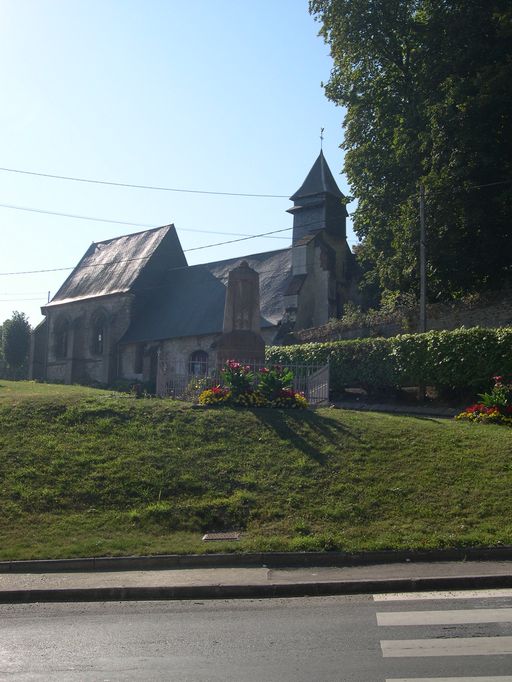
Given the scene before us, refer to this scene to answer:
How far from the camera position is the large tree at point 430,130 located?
89.4 ft

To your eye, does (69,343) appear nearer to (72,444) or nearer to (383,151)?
(383,151)

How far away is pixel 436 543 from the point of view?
35.3ft

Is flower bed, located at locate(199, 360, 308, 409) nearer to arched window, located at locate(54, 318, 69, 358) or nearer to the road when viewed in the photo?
the road

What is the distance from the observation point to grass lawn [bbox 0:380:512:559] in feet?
37.7

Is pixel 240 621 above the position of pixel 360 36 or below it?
below

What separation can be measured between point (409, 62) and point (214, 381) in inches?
680

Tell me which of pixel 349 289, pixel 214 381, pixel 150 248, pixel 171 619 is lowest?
pixel 171 619

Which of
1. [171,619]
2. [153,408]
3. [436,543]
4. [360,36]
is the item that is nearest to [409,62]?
[360,36]

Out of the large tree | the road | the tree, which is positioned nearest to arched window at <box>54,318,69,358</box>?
the tree

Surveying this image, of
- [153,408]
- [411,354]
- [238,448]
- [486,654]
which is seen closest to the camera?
[486,654]

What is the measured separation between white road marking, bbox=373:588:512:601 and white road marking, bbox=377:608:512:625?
28.3 inches

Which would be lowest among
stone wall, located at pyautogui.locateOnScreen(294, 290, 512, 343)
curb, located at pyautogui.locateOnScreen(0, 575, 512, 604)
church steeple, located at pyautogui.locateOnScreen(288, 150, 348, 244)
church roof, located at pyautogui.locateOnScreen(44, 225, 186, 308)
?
curb, located at pyautogui.locateOnScreen(0, 575, 512, 604)

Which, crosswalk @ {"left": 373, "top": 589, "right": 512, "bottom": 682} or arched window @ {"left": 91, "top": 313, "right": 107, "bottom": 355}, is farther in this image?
arched window @ {"left": 91, "top": 313, "right": 107, "bottom": 355}

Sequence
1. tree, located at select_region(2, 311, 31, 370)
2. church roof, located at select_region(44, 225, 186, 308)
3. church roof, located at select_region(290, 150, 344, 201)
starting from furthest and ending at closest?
tree, located at select_region(2, 311, 31, 370) → church roof, located at select_region(44, 225, 186, 308) → church roof, located at select_region(290, 150, 344, 201)
